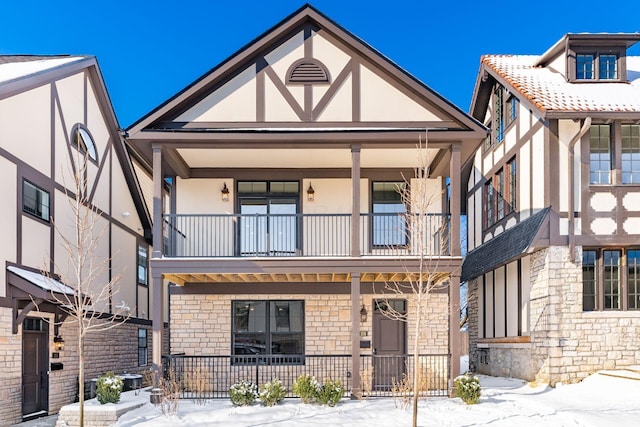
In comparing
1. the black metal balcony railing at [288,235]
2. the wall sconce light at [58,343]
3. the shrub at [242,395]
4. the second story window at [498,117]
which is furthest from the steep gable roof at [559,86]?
the wall sconce light at [58,343]

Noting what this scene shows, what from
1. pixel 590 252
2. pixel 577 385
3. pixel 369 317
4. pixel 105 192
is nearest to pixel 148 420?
pixel 369 317

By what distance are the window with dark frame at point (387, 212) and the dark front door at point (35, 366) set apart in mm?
8756

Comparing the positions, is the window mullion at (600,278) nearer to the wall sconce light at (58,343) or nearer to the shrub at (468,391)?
the shrub at (468,391)

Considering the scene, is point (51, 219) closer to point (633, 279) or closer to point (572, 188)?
point (572, 188)

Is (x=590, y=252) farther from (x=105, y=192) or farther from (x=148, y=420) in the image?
(x=105, y=192)

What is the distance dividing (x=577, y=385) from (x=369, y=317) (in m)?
5.27

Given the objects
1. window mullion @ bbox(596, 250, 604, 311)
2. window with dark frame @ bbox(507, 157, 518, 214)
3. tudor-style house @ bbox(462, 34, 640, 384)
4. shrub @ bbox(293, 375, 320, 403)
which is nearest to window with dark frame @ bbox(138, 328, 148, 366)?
shrub @ bbox(293, 375, 320, 403)

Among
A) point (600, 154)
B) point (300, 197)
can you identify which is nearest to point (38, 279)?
point (300, 197)

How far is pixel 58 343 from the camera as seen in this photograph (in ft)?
49.2

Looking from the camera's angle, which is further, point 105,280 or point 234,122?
point 105,280

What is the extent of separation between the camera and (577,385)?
14.1m

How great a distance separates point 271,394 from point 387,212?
20.2 ft

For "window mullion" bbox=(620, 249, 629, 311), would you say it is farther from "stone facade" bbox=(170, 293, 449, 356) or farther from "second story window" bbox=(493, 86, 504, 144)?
"second story window" bbox=(493, 86, 504, 144)

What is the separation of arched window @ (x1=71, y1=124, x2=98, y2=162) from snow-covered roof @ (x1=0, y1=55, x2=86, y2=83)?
6.01 feet
